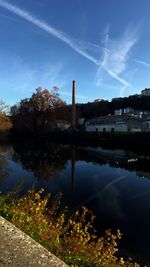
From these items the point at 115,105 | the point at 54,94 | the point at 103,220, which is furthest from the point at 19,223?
the point at 115,105

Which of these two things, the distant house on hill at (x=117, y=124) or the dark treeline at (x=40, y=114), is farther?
the dark treeline at (x=40, y=114)

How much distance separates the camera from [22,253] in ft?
10.9

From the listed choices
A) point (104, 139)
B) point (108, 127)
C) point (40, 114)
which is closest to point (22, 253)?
point (104, 139)

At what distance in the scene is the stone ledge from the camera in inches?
122

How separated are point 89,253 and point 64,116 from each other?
70099mm

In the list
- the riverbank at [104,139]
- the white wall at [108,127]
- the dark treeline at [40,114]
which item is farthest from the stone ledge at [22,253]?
the dark treeline at [40,114]

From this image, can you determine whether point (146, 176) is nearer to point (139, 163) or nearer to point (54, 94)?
point (139, 163)

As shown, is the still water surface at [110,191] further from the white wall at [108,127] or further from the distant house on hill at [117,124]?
the white wall at [108,127]

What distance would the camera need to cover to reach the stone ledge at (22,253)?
10.1 ft

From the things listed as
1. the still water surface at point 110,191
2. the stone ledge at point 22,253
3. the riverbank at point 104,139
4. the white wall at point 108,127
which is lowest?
the still water surface at point 110,191

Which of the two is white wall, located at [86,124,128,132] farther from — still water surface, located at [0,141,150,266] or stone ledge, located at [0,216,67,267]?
stone ledge, located at [0,216,67,267]

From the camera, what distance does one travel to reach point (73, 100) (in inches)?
2724

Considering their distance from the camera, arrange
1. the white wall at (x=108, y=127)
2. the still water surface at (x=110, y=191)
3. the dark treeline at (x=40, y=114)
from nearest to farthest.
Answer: the still water surface at (x=110, y=191), the white wall at (x=108, y=127), the dark treeline at (x=40, y=114)

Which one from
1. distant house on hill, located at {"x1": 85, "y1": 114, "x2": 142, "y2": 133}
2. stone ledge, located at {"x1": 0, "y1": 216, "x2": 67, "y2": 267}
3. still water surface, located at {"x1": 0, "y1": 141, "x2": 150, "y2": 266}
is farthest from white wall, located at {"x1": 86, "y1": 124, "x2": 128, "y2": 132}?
stone ledge, located at {"x1": 0, "y1": 216, "x2": 67, "y2": 267}
